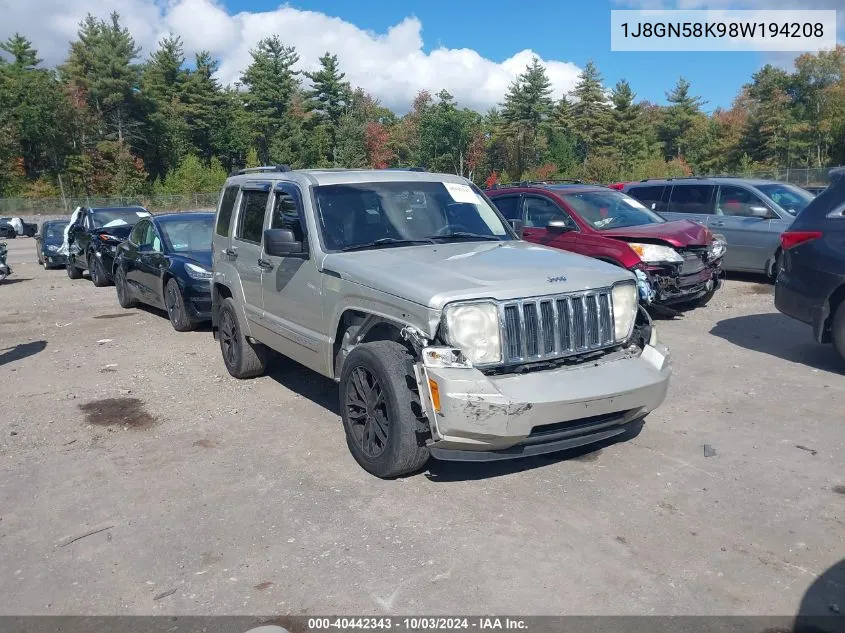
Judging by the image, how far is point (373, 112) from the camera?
→ 283 feet

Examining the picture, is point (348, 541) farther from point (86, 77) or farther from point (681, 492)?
point (86, 77)

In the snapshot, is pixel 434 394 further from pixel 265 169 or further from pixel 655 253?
pixel 655 253

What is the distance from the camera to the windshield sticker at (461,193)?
6406 millimetres

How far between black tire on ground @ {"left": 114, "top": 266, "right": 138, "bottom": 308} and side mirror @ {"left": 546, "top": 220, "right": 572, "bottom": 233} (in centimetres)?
697

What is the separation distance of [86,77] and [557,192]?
66077mm

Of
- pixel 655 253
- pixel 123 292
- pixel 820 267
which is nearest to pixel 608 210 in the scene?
pixel 655 253

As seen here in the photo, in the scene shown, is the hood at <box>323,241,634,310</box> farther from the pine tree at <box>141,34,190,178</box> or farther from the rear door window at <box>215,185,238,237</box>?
the pine tree at <box>141,34,190,178</box>

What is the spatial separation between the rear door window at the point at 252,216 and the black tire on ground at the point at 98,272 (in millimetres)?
9663

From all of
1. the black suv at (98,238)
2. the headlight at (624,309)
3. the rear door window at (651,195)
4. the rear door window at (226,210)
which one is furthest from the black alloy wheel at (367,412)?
the black suv at (98,238)

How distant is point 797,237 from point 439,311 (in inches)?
191

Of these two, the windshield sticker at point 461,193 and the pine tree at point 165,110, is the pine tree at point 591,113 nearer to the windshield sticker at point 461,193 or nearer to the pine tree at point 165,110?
the pine tree at point 165,110

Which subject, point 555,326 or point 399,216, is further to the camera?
point 399,216

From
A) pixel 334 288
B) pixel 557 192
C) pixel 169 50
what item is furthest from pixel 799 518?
pixel 169 50

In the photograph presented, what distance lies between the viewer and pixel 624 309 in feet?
16.8
